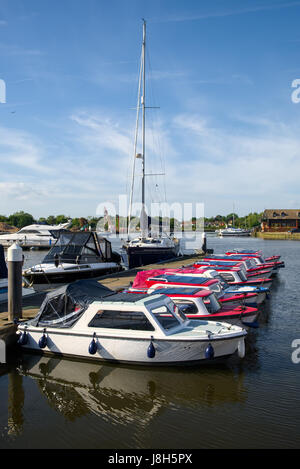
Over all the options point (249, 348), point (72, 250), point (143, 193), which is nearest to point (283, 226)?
point (143, 193)

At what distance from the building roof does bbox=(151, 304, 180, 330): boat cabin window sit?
374 feet

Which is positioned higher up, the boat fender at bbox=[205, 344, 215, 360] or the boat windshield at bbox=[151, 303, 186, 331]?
the boat windshield at bbox=[151, 303, 186, 331]

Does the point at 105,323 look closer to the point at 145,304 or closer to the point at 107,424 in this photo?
the point at 145,304

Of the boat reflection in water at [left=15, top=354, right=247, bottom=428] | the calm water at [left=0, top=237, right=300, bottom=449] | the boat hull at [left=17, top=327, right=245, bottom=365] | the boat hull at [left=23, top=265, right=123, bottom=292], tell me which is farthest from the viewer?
the boat hull at [left=23, top=265, right=123, bottom=292]

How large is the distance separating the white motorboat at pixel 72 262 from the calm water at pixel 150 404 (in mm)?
10362

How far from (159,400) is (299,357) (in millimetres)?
4965

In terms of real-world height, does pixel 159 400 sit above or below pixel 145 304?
below

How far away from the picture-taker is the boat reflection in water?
8.16m

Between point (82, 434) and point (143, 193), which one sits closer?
point (82, 434)

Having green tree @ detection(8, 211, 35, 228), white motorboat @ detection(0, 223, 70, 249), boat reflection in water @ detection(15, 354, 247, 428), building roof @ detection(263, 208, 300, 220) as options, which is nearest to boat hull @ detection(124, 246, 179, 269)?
boat reflection in water @ detection(15, 354, 247, 428)

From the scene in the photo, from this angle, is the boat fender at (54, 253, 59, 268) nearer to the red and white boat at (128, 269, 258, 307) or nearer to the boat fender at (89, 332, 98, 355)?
the red and white boat at (128, 269, 258, 307)

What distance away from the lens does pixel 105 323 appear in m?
10.3

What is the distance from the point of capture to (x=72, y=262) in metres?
22.6
